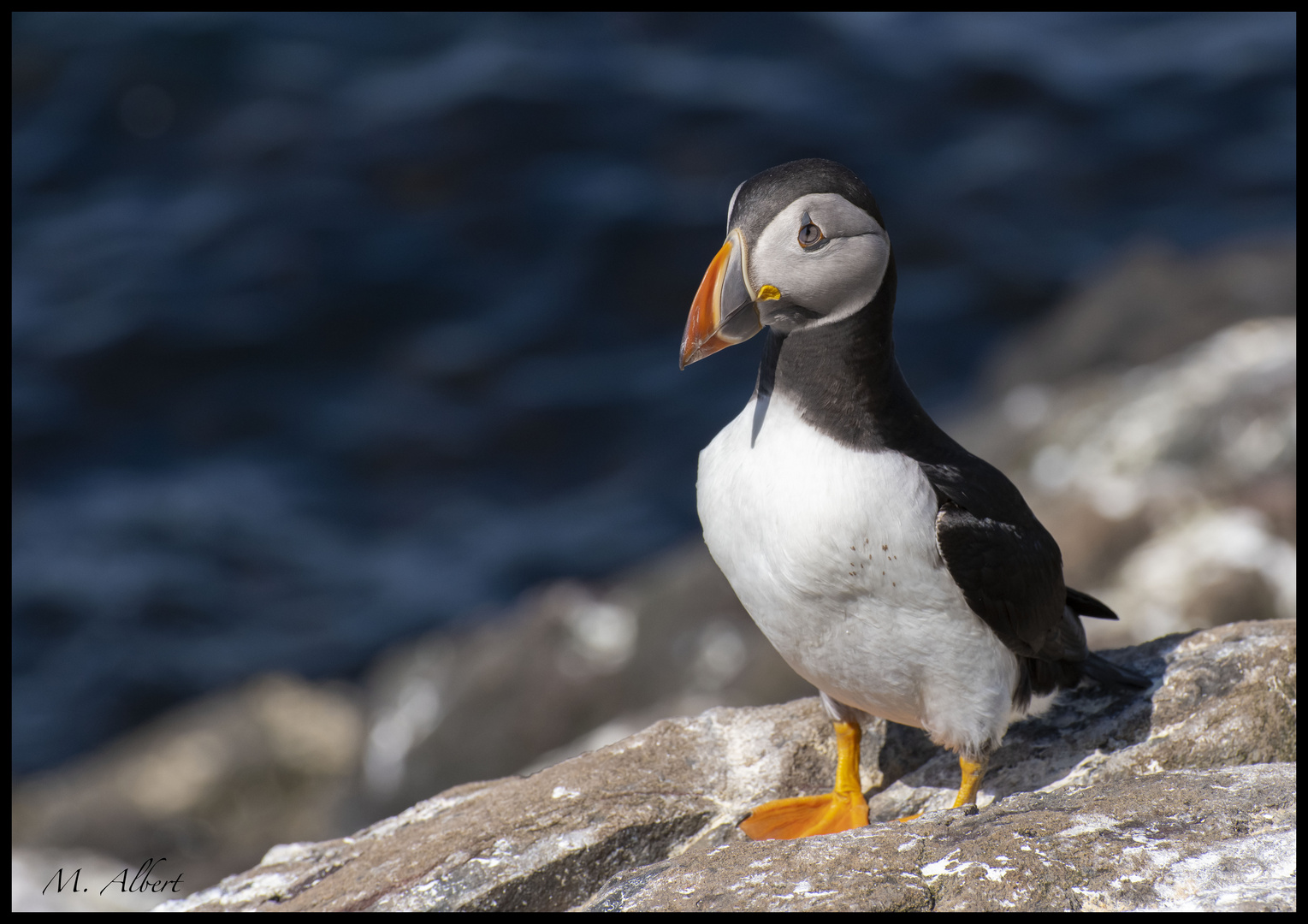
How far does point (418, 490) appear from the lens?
1366cm

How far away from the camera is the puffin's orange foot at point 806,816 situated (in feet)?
14.3

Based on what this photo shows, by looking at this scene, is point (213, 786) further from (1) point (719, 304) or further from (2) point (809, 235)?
(2) point (809, 235)

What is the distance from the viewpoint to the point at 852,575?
390 centimetres

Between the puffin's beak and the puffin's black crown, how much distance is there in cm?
6

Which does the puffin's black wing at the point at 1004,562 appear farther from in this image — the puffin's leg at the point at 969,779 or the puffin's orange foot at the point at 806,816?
the puffin's orange foot at the point at 806,816

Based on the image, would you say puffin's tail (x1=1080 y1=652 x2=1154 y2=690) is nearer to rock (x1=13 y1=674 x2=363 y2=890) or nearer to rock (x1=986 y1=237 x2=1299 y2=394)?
rock (x1=13 y1=674 x2=363 y2=890)

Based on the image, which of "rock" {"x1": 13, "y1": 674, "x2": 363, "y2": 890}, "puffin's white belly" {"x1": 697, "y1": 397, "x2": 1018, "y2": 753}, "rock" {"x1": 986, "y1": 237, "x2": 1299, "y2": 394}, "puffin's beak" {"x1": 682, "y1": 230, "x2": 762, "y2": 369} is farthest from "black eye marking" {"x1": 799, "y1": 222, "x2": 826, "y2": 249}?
"rock" {"x1": 986, "y1": 237, "x2": 1299, "y2": 394}

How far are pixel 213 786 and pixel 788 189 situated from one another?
820 centimetres

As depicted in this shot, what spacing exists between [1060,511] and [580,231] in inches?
337

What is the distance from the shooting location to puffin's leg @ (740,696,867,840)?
437cm

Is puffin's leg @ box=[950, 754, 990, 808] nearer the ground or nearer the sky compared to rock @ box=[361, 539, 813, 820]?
nearer the ground

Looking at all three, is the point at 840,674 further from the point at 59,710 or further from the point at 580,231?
the point at 580,231

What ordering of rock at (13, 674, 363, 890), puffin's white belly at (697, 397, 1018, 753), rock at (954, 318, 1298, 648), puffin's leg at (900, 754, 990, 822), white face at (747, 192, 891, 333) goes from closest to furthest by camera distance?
white face at (747, 192, 891, 333)
puffin's white belly at (697, 397, 1018, 753)
puffin's leg at (900, 754, 990, 822)
rock at (954, 318, 1298, 648)
rock at (13, 674, 363, 890)

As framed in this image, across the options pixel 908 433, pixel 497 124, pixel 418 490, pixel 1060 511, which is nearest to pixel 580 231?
pixel 497 124
